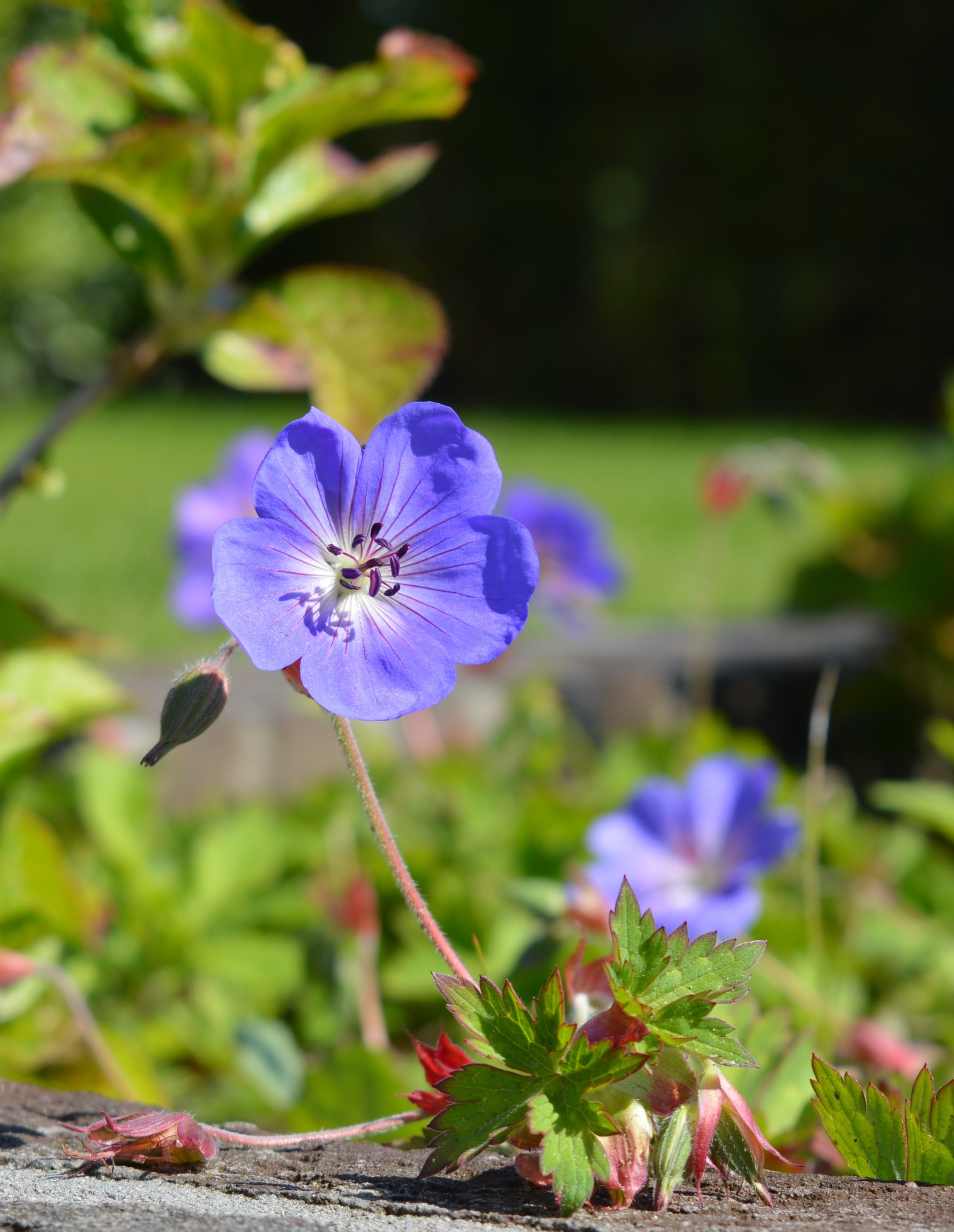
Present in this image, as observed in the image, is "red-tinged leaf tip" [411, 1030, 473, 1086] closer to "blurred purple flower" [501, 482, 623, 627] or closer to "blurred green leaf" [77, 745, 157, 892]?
"blurred green leaf" [77, 745, 157, 892]

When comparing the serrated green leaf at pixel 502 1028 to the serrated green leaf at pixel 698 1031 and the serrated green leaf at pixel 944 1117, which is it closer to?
the serrated green leaf at pixel 698 1031

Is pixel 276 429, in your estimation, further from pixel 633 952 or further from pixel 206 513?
pixel 633 952

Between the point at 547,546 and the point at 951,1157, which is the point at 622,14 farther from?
the point at 951,1157

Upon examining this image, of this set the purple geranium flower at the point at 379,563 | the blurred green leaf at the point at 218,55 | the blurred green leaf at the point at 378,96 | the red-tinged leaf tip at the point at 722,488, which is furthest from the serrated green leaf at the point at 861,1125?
the red-tinged leaf tip at the point at 722,488

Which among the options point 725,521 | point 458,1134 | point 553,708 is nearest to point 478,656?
point 458,1134

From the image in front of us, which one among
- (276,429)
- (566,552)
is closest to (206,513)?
(566,552)

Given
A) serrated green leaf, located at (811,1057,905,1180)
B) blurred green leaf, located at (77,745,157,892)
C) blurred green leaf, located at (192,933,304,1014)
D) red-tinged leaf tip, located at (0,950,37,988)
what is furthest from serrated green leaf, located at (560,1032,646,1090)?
blurred green leaf, located at (77,745,157,892)
